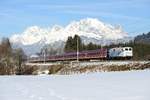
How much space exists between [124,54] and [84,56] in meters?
15.1

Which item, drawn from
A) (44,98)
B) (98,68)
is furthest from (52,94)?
(98,68)

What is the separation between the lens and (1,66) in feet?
267

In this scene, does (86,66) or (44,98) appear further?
(86,66)

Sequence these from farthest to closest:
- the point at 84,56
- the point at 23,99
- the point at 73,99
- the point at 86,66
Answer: the point at 84,56 < the point at 86,66 < the point at 23,99 < the point at 73,99

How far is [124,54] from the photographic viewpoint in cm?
7025

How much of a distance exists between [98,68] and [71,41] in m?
77.8

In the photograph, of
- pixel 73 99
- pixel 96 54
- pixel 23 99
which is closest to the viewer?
pixel 73 99

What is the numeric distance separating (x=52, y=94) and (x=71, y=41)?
391 ft

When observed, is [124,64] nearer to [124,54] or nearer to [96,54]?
[124,54]

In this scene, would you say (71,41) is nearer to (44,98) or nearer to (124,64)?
(124,64)

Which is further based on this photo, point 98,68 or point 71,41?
point 71,41

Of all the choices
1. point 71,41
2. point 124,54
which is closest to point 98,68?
point 124,54

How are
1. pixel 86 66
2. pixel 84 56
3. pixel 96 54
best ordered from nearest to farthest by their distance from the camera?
pixel 86 66
pixel 96 54
pixel 84 56

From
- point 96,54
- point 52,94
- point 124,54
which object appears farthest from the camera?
point 96,54
